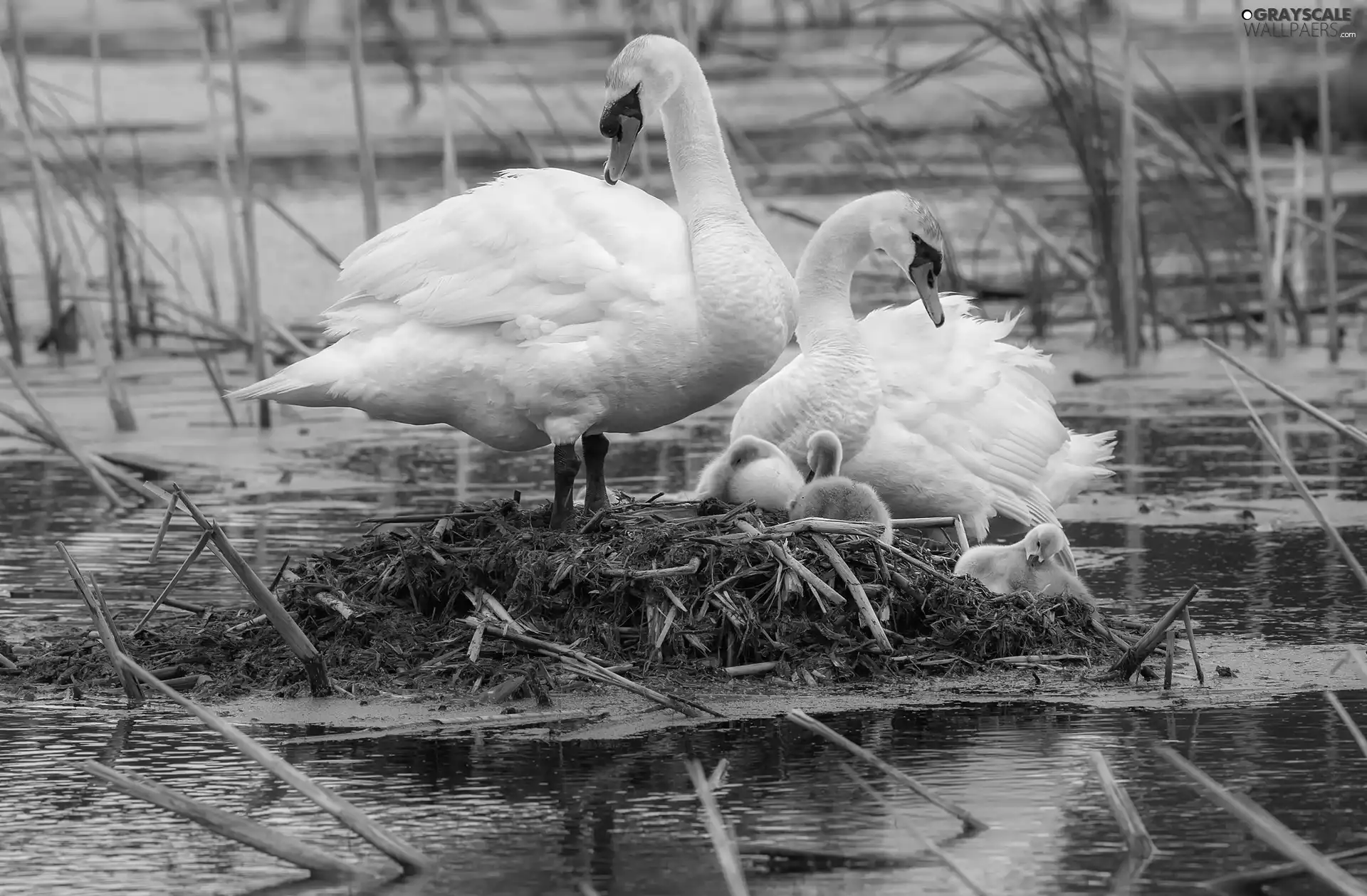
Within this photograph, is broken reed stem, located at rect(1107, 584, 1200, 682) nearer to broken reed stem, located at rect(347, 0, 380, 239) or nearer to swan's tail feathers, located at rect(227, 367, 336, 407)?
swan's tail feathers, located at rect(227, 367, 336, 407)

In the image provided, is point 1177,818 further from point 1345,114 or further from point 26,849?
point 1345,114

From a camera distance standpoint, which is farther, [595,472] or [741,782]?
[595,472]

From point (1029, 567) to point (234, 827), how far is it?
9.50 feet

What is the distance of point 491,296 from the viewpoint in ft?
19.8

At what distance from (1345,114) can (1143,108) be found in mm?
9548

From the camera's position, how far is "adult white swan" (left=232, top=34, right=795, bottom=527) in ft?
19.3

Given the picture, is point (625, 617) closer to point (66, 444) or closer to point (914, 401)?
point (914, 401)

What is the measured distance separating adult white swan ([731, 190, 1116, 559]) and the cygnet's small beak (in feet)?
0.17

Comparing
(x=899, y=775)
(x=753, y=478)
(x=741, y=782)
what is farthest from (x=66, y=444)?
(x=899, y=775)

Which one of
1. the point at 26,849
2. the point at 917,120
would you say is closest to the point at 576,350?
the point at 26,849

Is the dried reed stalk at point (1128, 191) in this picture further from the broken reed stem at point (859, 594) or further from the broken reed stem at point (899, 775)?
the broken reed stem at point (899, 775)

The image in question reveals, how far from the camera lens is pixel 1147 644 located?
500cm

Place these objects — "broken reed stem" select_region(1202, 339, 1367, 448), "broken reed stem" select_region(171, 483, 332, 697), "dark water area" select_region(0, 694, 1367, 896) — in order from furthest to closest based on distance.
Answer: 1. "broken reed stem" select_region(171, 483, 332, 697)
2. "broken reed stem" select_region(1202, 339, 1367, 448)
3. "dark water area" select_region(0, 694, 1367, 896)

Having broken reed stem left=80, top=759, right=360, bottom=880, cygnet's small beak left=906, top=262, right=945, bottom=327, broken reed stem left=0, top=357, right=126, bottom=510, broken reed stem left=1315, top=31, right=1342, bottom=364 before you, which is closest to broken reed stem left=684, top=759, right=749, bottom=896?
broken reed stem left=80, top=759, right=360, bottom=880
